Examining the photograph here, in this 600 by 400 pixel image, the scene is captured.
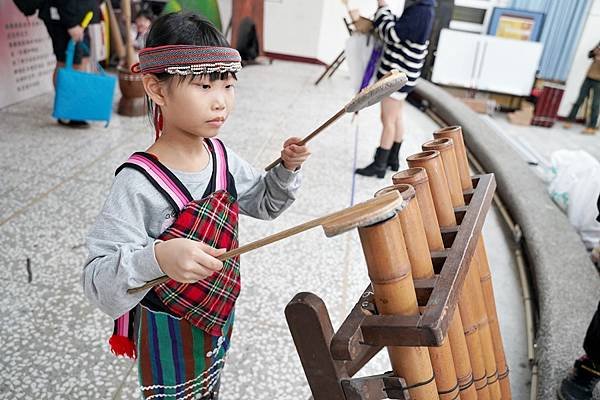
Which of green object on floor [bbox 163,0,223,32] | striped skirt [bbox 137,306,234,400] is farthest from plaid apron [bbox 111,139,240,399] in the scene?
green object on floor [bbox 163,0,223,32]

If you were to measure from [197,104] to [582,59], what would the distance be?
7.88 m

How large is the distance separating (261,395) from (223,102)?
3.27 feet

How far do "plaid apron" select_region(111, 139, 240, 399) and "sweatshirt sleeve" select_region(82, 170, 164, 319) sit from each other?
0.04 m

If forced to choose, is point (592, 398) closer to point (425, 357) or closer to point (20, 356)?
point (425, 357)

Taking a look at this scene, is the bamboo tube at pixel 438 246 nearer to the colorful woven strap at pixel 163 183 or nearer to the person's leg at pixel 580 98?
the colorful woven strap at pixel 163 183

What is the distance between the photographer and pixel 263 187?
1.10m

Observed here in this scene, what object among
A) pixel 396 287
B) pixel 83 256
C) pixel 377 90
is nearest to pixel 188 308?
pixel 396 287

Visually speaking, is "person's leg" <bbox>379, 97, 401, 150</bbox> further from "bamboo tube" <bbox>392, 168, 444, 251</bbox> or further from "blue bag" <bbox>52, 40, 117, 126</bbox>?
"bamboo tube" <bbox>392, 168, 444, 251</bbox>

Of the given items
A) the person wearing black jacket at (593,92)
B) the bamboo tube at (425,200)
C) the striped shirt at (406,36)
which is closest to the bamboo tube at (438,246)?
the bamboo tube at (425,200)

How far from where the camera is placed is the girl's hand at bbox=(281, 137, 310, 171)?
1.01m

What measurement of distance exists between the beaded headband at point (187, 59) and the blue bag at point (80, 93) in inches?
111

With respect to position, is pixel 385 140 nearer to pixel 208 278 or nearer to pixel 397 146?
pixel 397 146

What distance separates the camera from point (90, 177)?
8.93ft

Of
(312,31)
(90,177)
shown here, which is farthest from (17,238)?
(312,31)
